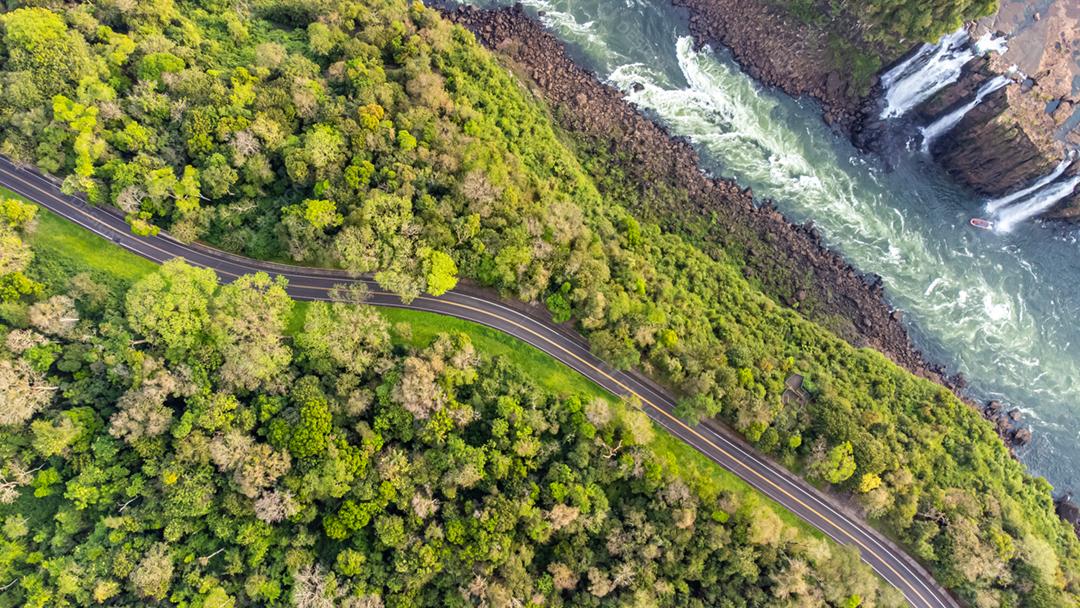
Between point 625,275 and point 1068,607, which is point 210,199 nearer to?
point 625,275

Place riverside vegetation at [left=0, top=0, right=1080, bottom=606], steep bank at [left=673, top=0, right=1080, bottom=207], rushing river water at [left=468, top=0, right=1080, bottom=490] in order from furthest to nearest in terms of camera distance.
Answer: rushing river water at [left=468, top=0, right=1080, bottom=490] → steep bank at [left=673, top=0, right=1080, bottom=207] → riverside vegetation at [left=0, top=0, right=1080, bottom=606]

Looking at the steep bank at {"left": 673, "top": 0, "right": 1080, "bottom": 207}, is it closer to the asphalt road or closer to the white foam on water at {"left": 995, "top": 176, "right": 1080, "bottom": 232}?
the white foam on water at {"left": 995, "top": 176, "right": 1080, "bottom": 232}

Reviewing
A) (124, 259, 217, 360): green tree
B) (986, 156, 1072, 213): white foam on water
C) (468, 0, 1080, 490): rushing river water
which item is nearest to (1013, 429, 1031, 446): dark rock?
(468, 0, 1080, 490): rushing river water

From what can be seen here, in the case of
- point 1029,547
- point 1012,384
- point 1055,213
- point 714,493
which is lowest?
point 714,493

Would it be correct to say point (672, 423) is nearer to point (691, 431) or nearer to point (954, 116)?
point (691, 431)

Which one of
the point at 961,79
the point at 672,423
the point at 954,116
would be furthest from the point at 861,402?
the point at 961,79

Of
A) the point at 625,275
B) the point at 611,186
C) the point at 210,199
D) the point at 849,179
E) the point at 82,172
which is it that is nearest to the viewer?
the point at 82,172

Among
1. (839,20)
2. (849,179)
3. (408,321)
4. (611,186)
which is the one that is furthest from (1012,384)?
(408,321)
